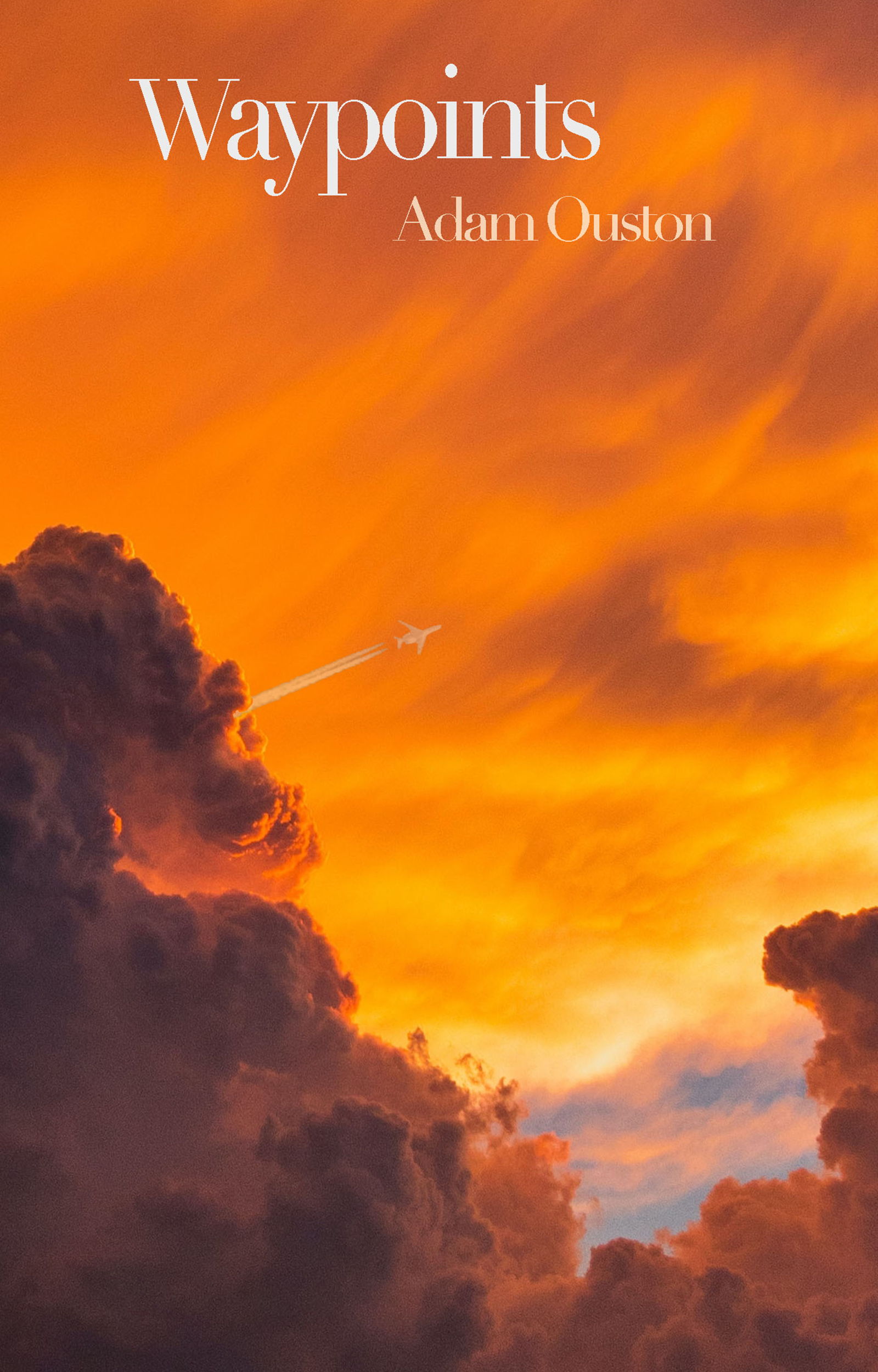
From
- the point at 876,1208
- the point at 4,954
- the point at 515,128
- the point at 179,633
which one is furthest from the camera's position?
the point at 876,1208

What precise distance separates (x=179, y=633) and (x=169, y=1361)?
68027mm

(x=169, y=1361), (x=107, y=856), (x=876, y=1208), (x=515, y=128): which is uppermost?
(x=515, y=128)

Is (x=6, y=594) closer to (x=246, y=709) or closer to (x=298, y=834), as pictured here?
(x=246, y=709)

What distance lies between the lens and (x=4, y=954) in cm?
12962

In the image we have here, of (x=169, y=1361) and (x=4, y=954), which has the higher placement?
(x=4, y=954)

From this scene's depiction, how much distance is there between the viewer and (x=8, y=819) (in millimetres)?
126500

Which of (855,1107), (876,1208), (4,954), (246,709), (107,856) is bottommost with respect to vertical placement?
(876,1208)

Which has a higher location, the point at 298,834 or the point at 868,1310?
the point at 298,834

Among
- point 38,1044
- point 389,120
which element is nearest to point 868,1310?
point 38,1044

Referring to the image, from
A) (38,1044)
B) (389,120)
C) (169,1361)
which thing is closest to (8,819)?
(38,1044)

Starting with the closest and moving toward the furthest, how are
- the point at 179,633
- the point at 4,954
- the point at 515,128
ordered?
the point at 515,128
the point at 4,954
the point at 179,633

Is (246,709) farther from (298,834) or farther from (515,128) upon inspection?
(515,128)

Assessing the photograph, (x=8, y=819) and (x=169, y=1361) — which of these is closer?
(x=8, y=819)

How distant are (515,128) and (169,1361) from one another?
11486 centimetres
